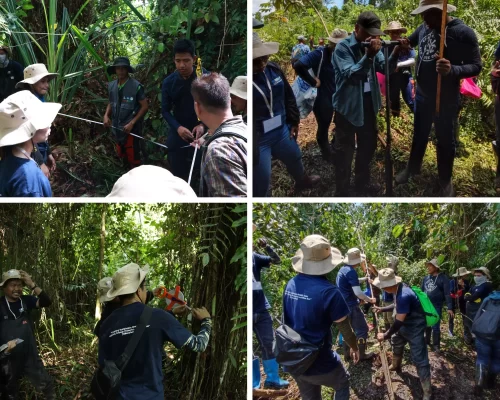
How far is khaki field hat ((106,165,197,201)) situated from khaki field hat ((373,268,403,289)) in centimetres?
133

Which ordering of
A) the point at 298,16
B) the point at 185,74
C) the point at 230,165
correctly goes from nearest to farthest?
the point at 230,165
the point at 298,16
the point at 185,74

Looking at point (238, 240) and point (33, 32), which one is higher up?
point (33, 32)

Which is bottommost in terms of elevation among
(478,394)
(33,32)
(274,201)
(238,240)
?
(478,394)

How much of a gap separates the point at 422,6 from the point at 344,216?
4.28 ft

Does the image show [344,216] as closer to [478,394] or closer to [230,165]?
[230,165]

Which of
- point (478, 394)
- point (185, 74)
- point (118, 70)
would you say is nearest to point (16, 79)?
point (118, 70)

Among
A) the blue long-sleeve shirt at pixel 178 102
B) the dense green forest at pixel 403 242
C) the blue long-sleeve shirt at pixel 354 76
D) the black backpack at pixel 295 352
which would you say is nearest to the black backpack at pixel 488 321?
the dense green forest at pixel 403 242

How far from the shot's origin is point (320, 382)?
4023 mm

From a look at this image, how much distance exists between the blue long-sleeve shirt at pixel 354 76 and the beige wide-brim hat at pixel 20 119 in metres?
1.70

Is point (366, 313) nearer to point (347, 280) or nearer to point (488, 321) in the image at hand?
point (347, 280)

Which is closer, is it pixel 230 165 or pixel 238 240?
pixel 230 165

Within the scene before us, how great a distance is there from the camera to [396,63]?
13.8ft

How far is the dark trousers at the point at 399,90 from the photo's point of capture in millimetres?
4227

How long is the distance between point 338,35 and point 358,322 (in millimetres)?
1733
